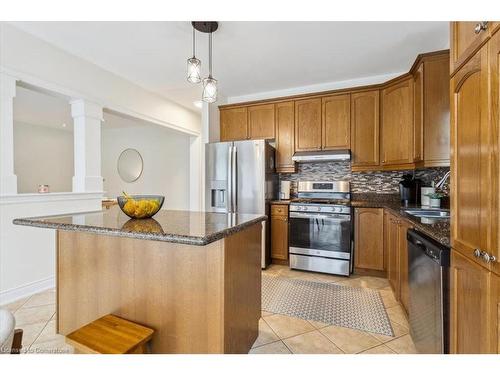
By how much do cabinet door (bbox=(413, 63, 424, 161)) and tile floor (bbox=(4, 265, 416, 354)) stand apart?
155 cm

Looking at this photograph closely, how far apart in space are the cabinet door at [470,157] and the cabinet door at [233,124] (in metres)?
2.97

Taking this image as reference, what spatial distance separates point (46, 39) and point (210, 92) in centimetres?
190

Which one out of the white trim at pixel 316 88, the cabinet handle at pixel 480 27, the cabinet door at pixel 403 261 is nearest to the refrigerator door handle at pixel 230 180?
the white trim at pixel 316 88

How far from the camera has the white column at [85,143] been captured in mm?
2998

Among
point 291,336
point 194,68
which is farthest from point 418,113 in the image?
point 291,336

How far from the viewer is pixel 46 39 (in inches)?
102

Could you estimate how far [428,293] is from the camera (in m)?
1.43

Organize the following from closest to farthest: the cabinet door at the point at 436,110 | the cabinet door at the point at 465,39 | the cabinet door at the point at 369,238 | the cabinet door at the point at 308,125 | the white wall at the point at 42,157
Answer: the cabinet door at the point at 465,39 → the cabinet door at the point at 436,110 → the cabinet door at the point at 369,238 → the cabinet door at the point at 308,125 → the white wall at the point at 42,157

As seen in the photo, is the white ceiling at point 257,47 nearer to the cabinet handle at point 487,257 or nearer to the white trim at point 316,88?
the white trim at point 316,88

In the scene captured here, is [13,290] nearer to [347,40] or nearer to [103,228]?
[103,228]

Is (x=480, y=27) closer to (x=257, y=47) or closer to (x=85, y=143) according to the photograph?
(x=257, y=47)

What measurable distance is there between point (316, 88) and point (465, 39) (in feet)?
9.11

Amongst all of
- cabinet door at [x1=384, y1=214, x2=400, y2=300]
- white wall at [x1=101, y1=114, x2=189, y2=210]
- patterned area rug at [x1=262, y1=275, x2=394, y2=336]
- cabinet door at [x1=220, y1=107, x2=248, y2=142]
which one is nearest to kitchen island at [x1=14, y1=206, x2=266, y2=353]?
patterned area rug at [x1=262, y1=275, x2=394, y2=336]
